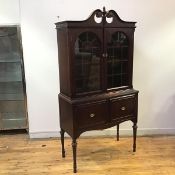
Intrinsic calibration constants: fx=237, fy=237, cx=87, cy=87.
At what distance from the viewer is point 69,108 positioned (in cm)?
242

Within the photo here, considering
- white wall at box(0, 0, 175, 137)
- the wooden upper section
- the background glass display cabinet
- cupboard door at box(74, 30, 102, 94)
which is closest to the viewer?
the wooden upper section

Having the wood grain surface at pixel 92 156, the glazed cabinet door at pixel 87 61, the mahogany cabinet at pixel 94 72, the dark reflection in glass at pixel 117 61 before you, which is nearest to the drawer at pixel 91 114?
the mahogany cabinet at pixel 94 72

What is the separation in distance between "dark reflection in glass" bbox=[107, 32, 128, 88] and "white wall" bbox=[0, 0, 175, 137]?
550mm

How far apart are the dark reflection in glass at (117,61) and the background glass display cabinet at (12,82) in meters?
1.24

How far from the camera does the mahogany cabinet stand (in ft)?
7.69

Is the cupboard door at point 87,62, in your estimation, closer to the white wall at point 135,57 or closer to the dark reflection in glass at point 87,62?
the dark reflection in glass at point 87,62

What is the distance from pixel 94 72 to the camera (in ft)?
8.17

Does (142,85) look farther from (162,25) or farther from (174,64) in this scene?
(162,25)

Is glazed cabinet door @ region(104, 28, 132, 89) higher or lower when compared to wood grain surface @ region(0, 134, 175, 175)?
higher

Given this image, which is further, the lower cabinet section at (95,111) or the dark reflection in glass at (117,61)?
the dark reflection in glass at (117,61)

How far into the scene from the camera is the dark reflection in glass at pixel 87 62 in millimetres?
2371

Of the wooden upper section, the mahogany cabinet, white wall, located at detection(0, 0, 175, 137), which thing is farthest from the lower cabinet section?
the wooden upper section

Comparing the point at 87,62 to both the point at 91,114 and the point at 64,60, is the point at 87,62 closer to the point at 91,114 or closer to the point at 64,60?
the point at 64,60

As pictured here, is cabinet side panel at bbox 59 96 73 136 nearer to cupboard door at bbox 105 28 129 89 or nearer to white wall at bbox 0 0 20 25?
cupboard door at bbox 105 28 129 89
